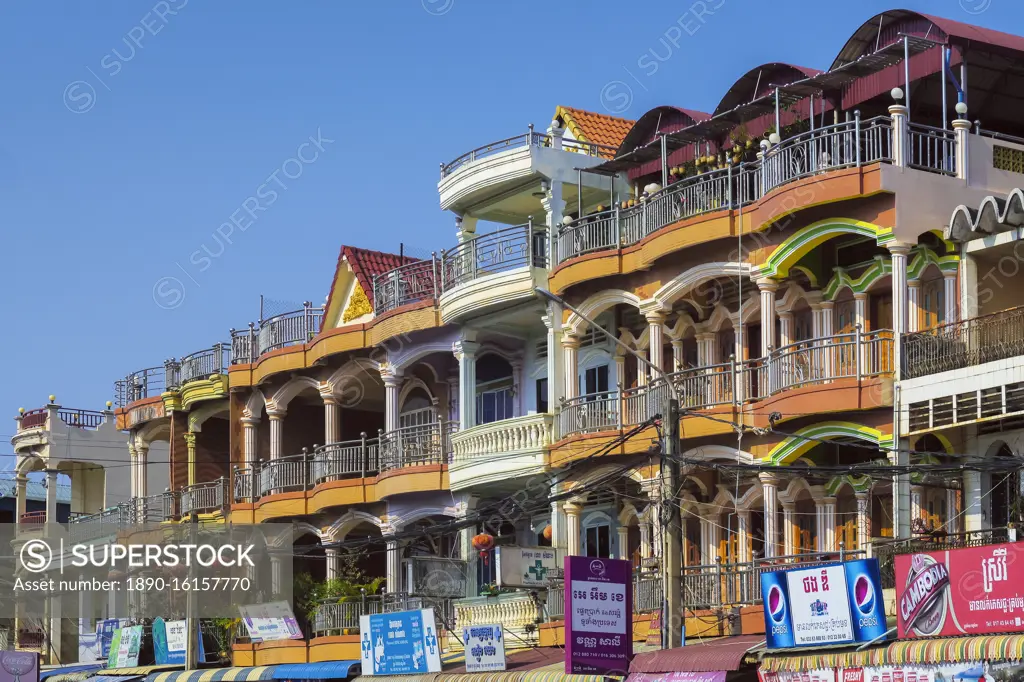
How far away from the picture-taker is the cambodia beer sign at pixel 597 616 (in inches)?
1110

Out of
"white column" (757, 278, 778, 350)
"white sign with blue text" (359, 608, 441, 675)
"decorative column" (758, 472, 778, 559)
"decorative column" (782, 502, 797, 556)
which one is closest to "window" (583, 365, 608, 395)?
"white sign with blue text" (359, 608, 441, 675)

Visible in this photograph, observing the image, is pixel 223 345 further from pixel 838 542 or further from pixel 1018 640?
pixel 1018 640

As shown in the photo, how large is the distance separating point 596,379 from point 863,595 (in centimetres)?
1328

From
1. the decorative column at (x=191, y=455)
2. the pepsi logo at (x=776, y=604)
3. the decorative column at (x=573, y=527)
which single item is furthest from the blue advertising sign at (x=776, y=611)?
the decorative column at (x=191, y=455)

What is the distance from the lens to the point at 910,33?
31969 millimetres

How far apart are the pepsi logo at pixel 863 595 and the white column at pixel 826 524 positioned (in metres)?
6.40

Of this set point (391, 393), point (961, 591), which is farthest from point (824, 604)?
point (391, 393)

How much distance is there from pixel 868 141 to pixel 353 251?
18.6 meters

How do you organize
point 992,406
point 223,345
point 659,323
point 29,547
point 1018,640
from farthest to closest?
point 29,547 < point 223,345 < point 659,323 < point 992,406 < point 1018,640

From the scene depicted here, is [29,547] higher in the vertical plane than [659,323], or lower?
lower

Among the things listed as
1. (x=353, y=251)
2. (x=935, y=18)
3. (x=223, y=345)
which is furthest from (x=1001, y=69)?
(x=223, y=345)

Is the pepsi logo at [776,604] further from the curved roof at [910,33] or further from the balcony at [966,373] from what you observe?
the curved roof at [910,33]

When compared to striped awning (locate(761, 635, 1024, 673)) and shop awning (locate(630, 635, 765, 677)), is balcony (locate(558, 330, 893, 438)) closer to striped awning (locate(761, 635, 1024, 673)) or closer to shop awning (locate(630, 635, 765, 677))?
shop awning (locate(630, 635, 765, 677))

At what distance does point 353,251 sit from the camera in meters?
46.2
